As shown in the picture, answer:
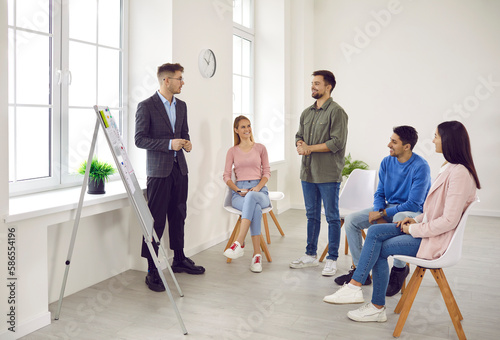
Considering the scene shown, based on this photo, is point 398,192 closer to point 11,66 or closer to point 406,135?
point 406,135

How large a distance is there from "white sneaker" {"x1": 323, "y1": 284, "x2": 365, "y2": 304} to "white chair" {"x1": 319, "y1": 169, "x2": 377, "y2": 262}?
987 mm

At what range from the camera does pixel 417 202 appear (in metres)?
3.29

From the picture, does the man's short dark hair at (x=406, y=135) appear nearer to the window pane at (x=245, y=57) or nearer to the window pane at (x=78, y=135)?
the window pane at (x=78, y=135)

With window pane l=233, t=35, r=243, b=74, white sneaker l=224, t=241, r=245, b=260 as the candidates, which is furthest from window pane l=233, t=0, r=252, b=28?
white sneaker l=224, t=241, r=245, b=260

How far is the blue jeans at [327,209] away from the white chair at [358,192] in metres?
0.24

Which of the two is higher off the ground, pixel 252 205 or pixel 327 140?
pixel 327 140

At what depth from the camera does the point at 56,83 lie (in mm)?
3453

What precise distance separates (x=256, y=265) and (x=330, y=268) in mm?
577

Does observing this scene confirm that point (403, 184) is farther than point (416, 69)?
No

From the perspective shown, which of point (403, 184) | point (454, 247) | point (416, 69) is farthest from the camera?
point (416, 69)

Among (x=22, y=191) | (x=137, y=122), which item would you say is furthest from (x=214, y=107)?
(x=22, y=191)

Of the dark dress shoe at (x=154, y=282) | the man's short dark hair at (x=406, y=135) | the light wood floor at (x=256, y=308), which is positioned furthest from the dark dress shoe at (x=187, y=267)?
the man's short dark hair at (x=406, y=135)

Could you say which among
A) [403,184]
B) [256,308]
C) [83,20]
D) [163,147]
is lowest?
[256,308]

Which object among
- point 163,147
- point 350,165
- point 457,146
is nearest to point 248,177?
point 163,147
